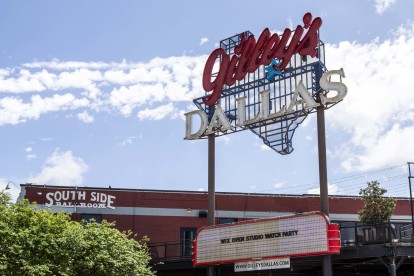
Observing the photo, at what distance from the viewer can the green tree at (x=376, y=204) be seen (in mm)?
35594

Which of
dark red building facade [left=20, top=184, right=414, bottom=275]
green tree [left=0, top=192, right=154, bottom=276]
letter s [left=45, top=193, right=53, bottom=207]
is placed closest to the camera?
green tree [left=0, top=192, right=154, bottom=276]

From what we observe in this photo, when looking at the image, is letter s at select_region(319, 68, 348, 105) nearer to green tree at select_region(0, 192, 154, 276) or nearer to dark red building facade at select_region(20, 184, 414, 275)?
green tree at select_region(0, 192, 154, 276)

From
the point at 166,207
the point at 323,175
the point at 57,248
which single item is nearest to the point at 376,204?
the point at 323,175

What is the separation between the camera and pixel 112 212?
41125 mm

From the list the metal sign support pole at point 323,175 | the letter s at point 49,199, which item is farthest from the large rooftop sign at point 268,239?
the letter s at point 49,199

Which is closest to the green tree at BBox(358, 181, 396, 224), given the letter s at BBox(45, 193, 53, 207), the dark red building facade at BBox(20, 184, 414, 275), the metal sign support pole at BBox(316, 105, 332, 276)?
the dark red building facade at BBox(20, 184, 414, 275)

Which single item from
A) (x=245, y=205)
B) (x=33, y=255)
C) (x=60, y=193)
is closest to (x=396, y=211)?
(x=245, y=205)

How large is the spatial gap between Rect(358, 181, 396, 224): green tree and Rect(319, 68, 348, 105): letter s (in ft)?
27.8

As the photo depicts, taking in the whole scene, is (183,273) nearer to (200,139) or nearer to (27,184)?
(200,139)

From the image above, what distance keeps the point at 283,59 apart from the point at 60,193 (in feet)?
56.6

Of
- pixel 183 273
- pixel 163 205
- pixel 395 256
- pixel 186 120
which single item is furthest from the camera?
pixel 163 205

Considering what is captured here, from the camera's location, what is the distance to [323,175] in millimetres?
28578

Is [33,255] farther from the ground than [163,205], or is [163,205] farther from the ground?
[163,205]

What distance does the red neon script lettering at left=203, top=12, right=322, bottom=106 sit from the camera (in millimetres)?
31828
